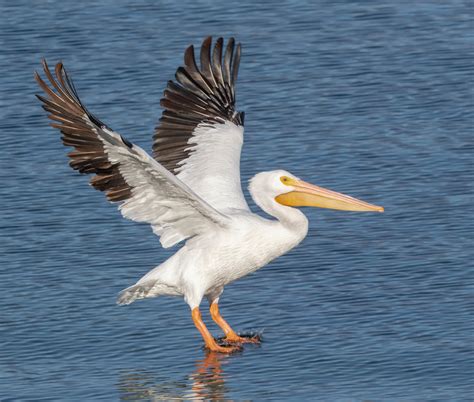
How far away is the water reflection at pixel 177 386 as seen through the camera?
8.85m

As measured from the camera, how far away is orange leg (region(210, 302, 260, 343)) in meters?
9.80

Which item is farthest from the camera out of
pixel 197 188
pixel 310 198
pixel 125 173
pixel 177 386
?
pixel 197 188

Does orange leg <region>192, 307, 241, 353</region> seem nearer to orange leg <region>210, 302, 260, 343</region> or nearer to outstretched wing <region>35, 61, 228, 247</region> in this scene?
orange leg <region>210, 302, 260, 343</region>

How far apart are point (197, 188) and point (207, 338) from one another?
1.30 metres

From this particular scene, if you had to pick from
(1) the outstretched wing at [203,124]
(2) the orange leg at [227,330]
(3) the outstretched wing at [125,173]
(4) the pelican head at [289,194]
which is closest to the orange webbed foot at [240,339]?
(2) the orange leg at [227,330]

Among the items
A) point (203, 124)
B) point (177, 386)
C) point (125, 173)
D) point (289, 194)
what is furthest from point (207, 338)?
point (203, 124)

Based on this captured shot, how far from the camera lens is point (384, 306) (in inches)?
400

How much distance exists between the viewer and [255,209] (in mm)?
12367

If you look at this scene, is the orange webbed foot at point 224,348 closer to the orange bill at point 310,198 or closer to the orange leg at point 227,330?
the orange leg at point 227,330

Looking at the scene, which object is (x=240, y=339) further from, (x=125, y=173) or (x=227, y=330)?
(x=125, y=173)

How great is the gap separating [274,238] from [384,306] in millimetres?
961

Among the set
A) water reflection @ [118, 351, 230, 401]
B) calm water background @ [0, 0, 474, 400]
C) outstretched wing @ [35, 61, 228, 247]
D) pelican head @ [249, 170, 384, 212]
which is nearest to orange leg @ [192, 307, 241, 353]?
calm water background @ [0, 0, 474, 400]

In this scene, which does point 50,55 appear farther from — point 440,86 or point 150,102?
point 440,86

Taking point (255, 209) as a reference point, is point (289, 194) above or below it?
above
